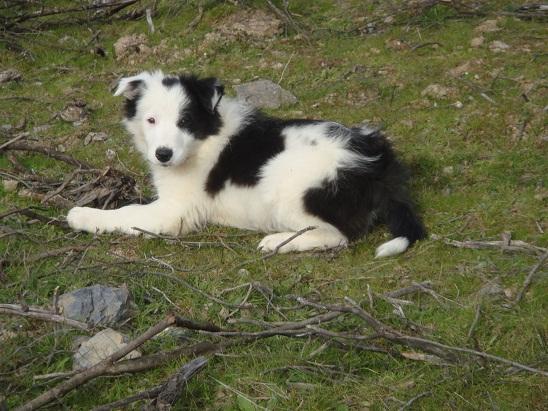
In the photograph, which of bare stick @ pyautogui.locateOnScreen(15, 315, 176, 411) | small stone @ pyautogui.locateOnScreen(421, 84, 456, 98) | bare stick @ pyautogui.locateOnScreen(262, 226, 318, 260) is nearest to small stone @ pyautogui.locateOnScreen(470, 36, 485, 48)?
small stone @ pyautogui.locateOnScreen(421, 84, 456, 98)

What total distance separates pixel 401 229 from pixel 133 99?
7.53 feet

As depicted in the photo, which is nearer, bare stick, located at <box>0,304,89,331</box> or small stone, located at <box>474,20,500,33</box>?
bare stick, located at <box>0,304,89,331</box>

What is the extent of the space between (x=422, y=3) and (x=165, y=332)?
20.3 ft

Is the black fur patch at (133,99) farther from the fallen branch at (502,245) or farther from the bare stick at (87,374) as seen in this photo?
the bare stick at (87,374)

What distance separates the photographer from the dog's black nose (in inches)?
192

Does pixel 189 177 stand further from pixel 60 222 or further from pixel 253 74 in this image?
pixel 253 74

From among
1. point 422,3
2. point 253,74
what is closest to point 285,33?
point 253,74

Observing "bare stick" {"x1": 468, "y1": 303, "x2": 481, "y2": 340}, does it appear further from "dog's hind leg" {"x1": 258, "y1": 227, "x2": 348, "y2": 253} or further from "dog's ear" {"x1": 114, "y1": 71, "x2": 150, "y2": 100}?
"dog's ear" {"x1": 114, "y1": 71, "x2": 150, "y2": 100}

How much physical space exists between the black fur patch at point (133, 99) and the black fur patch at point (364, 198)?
1568mm

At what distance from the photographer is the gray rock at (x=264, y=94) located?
23.5 feet

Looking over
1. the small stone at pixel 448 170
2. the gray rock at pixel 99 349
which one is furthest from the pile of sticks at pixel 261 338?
the small stone at pixel 448 170

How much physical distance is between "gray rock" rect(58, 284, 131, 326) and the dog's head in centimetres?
148

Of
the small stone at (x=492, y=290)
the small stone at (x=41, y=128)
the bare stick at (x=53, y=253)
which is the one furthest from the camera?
the small stone at (x=41, y=128)

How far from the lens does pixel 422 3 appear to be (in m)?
8.28
